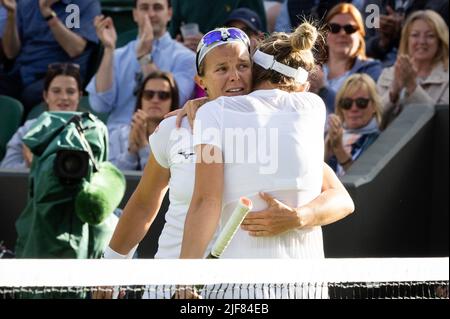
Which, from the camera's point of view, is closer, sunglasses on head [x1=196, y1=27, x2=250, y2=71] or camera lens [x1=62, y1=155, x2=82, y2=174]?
sunglasses on head [x1=196, y1=27, x2=250, y2=71]

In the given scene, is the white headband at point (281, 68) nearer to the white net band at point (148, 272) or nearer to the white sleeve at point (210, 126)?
the white sleeve at point (210, 126)

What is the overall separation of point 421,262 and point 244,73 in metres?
0.96

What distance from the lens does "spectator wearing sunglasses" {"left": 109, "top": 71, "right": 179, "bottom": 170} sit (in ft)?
28.4

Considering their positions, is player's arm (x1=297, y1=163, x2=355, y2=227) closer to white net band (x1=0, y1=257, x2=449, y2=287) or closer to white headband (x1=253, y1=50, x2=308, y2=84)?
white net band (x1=0, y1=257, x2=449, y2=287)

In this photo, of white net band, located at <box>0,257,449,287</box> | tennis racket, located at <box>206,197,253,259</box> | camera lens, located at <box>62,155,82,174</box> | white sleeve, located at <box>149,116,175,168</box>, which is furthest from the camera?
camera lens, located at <box>62,155,82,174</box>

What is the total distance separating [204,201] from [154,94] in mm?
4705

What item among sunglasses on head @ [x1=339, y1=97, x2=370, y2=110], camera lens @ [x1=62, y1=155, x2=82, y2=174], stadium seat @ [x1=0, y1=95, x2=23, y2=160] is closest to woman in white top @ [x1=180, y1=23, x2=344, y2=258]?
camera lens @ [x1=62, y1=155, x2=82, y2=174]

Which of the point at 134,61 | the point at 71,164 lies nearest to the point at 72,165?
the point at 71,164

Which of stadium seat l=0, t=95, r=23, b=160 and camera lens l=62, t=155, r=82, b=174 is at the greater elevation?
stadium seat l=0, t=95, r=23, b=160

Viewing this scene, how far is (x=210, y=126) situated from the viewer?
409cm

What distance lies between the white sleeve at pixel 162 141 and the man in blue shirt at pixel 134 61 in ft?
14.1

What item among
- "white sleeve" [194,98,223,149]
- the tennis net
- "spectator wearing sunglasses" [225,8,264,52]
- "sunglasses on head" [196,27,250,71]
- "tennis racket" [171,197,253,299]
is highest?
"spectator wearing sunglasses" [225,8,264,52]

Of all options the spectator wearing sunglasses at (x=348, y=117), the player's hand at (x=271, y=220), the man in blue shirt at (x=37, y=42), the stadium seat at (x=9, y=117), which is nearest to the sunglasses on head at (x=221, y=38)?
the player's hand at (x=271, y=220)

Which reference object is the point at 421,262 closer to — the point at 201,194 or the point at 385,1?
the point at 201,194
